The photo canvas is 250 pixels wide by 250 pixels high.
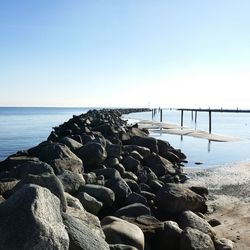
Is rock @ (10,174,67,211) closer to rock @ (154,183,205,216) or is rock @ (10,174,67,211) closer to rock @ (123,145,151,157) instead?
rock @ (154,183,205,216)

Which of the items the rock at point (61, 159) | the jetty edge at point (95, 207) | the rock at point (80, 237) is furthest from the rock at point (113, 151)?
the rock at point (80, 237)

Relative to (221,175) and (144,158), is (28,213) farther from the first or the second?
(221,175)

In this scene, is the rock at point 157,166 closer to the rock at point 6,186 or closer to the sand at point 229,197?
the sand at point 229,197

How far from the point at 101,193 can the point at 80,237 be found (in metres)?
3.85

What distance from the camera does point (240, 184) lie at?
49.3 feet

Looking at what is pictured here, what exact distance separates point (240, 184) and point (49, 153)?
7233mm

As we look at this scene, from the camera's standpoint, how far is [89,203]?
8359mm

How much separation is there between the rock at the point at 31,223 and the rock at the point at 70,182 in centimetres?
358

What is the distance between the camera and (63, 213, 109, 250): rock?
5.24 meters

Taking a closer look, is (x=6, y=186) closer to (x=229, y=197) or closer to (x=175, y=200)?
(x=175, y=200)

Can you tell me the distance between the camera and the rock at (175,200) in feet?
32.2

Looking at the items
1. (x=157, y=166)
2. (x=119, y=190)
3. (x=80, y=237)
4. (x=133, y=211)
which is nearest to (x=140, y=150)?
(x=157, y=166)

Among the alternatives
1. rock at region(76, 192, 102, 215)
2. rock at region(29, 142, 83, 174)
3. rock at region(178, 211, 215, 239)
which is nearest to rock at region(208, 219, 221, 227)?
rock at region(178, 211, 215, 239)

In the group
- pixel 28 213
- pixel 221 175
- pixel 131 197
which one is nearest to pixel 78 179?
pixel 131 197
